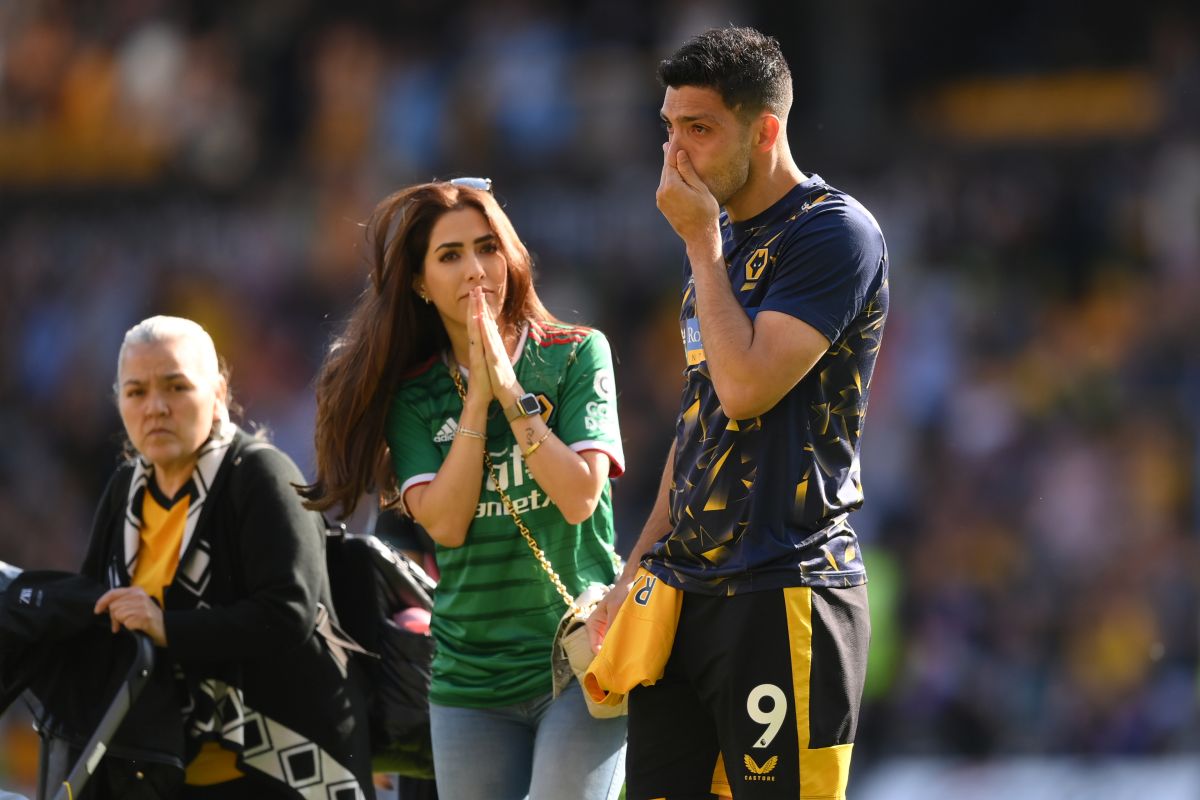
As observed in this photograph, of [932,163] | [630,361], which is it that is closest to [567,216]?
[630,361]

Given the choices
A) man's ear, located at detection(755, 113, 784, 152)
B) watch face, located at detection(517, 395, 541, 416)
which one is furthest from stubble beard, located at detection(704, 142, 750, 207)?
watch face, located at detection(517, 395, 541, 416)

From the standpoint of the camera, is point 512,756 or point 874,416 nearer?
point 512,756

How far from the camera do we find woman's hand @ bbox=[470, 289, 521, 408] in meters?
4.21

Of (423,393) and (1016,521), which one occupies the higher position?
(423,393)

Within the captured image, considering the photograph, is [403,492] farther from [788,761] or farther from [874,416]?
[874,416]

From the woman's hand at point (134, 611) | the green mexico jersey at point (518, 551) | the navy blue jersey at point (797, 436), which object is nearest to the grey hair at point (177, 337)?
the woman's hand at point (134, 611)

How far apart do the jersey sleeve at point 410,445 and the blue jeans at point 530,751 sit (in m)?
0.53

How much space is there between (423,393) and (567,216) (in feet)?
26.8

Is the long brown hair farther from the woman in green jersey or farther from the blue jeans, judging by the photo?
the blue jeans

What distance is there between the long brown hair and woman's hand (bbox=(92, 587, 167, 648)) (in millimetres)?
456

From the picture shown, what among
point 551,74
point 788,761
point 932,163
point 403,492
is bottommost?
point 788,761

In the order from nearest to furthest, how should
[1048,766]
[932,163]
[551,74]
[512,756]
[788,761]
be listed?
[788,761]
[512,756]
[1048,766]
[932,163]
[551,74]

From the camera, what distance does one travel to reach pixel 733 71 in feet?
11.9

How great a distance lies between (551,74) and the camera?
13.5 m
